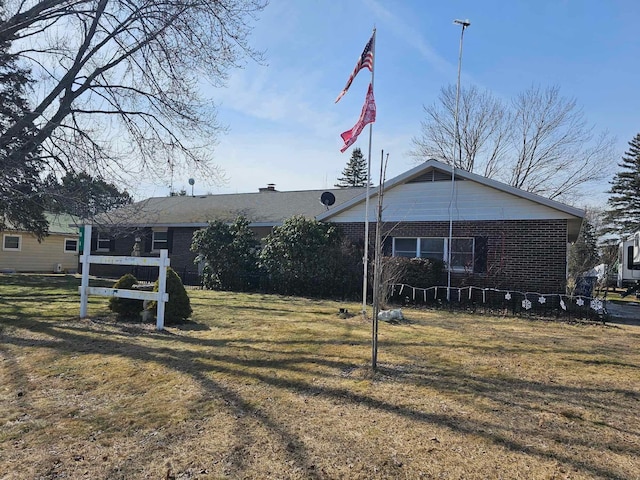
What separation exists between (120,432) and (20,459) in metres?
0.69

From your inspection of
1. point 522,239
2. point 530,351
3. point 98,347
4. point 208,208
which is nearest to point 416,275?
point 522,239

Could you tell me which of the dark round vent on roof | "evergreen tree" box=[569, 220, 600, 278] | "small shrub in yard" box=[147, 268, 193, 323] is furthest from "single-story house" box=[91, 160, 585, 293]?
"small shrub in yard" box=[147, 268, 193, 323]

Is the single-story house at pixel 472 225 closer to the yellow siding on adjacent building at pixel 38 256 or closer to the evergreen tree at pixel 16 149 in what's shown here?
the evergreen tree at pixel 16 149

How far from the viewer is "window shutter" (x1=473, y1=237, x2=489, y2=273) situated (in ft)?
45.0

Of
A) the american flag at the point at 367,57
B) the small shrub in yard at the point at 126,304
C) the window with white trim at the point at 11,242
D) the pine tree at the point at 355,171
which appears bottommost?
the small shrub in yard at the point at 126,304

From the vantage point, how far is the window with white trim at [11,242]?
25.8 metres

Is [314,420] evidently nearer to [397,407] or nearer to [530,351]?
[397,407]

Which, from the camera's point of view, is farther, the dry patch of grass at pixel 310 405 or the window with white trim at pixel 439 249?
the window with white trim at pixel 439 249

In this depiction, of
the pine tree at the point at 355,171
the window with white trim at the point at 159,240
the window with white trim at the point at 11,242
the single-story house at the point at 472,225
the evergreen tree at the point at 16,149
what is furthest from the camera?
the pine tree at the point at 355,171

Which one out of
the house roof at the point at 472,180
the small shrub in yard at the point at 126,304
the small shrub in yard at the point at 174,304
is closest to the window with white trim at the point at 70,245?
the house roof at the point at 472,180

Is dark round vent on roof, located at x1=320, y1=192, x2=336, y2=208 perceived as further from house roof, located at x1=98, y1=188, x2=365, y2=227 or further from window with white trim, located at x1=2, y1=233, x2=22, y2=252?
window with white trim, located at x1=2, y1=233, x2=22, y2=252

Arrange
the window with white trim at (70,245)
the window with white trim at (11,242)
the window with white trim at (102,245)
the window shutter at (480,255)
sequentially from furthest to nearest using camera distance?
the window with white trim at (70,245) < the window with white trim at (11,242) < the window with white trim at (102,245) < the window shutter at (480,255)

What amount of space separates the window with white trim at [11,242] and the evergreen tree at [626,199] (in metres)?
49.5

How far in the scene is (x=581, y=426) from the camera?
3.79 meters
